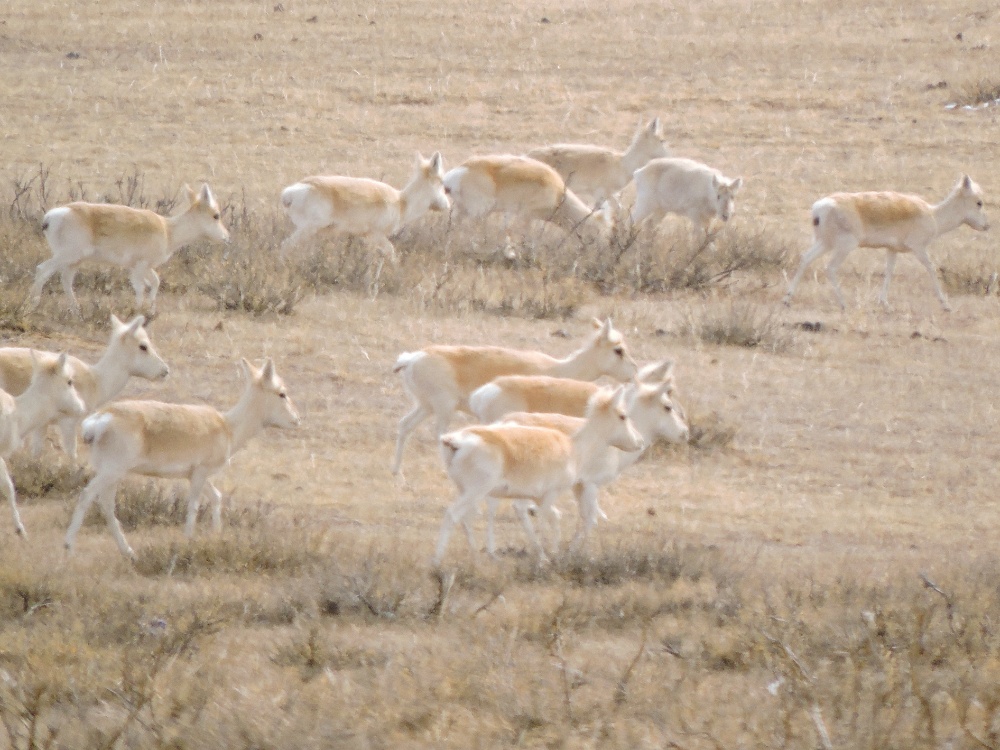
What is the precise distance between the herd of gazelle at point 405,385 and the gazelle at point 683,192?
A: 2.81 m

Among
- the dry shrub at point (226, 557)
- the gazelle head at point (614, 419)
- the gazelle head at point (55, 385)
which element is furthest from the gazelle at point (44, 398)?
the gazelle head at point (614, 419)

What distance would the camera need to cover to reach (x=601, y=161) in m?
21.1

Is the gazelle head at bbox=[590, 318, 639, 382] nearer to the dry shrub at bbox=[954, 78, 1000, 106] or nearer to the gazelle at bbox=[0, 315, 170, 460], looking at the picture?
the gazelle at bbox=[0, 315, 170, 460]

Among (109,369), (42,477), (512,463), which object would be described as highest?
(512,463)

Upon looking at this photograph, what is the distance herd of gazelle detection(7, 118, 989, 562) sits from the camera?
799 cm

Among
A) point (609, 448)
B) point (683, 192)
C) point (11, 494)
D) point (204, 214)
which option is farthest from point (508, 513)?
point (683, 192)

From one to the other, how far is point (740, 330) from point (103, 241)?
19.3 ft

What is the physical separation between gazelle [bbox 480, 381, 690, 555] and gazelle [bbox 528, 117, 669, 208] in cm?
1092

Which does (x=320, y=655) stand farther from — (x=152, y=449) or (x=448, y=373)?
(x=448, y=373)

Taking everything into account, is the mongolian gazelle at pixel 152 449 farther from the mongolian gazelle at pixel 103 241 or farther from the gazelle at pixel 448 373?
the mongolian gazelle at pixel 103 241

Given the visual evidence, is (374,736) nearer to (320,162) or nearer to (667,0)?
(320,162)

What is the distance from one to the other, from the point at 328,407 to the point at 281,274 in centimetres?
354

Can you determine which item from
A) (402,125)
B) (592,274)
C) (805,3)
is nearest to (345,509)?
(592,274)

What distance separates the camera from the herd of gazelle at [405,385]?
7988mm
